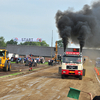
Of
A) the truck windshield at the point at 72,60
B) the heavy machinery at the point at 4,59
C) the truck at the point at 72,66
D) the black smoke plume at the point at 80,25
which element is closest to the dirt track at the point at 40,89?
the truck at the point at 72,66

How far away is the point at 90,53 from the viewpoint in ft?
234

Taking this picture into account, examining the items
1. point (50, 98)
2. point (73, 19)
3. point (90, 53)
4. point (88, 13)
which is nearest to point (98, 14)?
point (88, 13)

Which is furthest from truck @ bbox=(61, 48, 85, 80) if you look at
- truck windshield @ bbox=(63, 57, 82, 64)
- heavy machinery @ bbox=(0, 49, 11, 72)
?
heavy machinery @ bbox=(0, 49, 11, 72)

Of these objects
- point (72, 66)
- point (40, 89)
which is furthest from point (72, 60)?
point (40, 89)

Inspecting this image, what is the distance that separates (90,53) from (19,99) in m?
64.9

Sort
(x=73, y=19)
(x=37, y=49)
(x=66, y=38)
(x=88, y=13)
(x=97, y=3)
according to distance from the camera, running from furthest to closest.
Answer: (x=37, y=49)
(x=97, y=3)
(x=88, y=13)
(x=73, y=19)
(x=66, y=38)

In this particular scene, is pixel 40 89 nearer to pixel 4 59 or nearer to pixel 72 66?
pixel 72 66

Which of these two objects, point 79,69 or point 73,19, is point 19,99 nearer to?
point 79,69

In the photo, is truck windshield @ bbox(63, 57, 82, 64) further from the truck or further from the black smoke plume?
the black smoke plume

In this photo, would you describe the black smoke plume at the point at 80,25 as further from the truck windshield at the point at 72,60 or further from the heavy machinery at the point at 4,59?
the truck windshield at the point at 72,60

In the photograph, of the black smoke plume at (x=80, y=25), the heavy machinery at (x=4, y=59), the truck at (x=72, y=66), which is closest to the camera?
the truck at (x=72, y=66)

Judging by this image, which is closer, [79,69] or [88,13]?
[79,69]

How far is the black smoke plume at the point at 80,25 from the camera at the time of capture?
29.2 meters

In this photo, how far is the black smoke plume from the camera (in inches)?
1150
